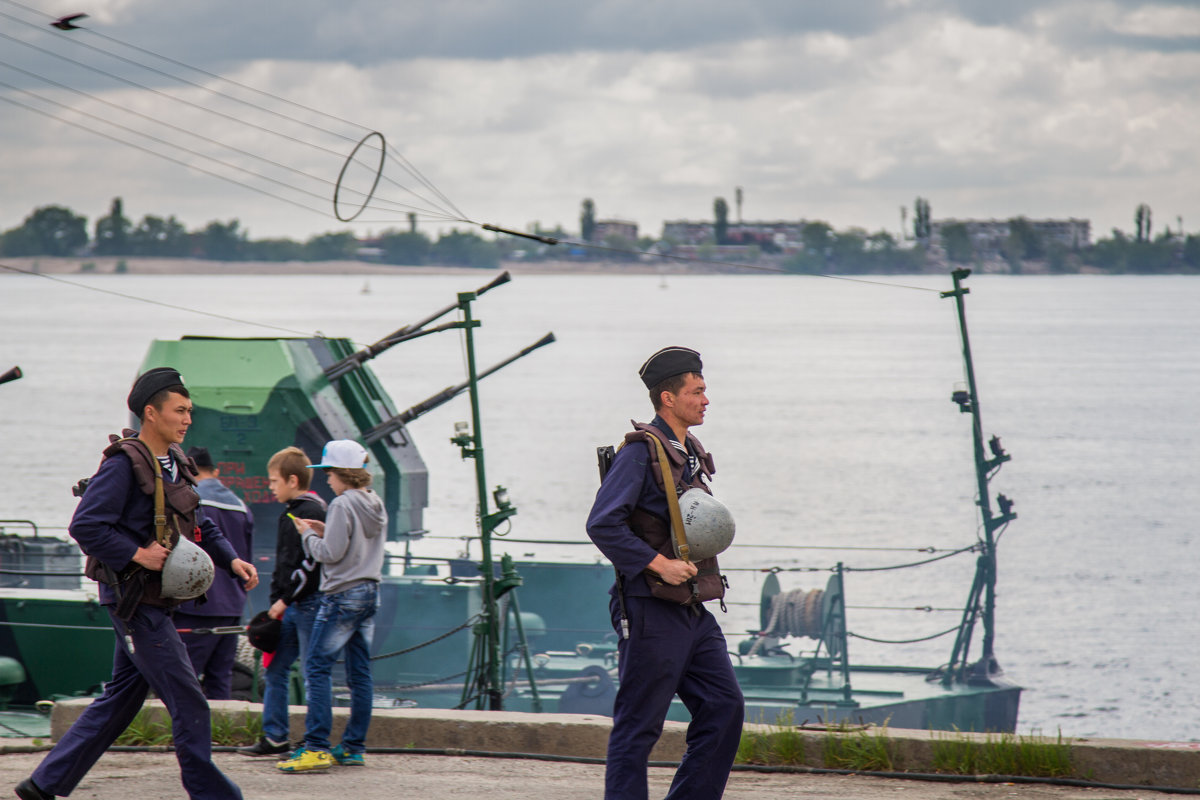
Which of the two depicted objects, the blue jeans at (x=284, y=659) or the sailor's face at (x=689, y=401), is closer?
the sailor's face at (x=689, y=401)

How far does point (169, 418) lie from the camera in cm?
561

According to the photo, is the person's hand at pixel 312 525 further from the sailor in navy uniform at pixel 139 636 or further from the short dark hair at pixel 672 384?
the short dark hair at pixel 672 384

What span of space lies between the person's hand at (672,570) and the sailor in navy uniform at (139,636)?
187cm

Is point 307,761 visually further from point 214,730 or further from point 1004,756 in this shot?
point 1004,756

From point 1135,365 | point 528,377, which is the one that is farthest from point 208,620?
point 1135,365

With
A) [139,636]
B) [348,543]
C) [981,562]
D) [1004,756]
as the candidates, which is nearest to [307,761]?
[348,543]

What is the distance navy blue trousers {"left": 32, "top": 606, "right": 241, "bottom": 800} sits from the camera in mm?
5562

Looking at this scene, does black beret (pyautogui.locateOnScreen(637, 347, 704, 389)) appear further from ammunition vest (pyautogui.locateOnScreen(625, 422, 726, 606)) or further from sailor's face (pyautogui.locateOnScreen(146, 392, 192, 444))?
sailor's face (pyautogui.locateOnScreen(146, 392, 192, 444))

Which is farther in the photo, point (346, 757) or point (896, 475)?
point (896, 475)

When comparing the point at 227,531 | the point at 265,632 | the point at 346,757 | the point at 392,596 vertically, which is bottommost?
the point at 392,596

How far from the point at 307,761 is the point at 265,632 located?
0.76 metres

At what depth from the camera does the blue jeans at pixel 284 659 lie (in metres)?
7.13

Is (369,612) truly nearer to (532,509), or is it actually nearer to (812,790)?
(812,790)

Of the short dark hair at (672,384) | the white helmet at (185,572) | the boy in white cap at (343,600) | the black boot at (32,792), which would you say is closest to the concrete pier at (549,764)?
the boy in white cap at (343,600)
